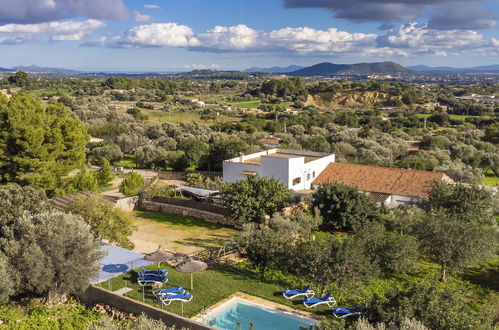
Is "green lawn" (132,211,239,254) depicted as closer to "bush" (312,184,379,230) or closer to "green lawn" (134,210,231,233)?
"green lawn" (134,210,231,233)

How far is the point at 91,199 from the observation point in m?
24.2

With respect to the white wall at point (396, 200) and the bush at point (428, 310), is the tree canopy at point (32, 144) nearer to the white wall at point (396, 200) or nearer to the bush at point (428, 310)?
the white wall at point (396, 200)

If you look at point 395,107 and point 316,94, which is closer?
point 395,107

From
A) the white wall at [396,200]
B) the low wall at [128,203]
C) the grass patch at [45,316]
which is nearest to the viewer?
the grass patch at [45,316]

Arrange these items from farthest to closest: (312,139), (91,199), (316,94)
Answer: (316,94) < (312,139) < (91,199)

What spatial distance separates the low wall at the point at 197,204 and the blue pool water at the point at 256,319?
12763 mm

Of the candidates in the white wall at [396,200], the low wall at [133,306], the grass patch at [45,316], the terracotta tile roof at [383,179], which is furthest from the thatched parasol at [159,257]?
the white wall at [396,200]

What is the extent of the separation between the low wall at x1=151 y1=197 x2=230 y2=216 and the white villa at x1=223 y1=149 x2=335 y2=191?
3815 millimetres

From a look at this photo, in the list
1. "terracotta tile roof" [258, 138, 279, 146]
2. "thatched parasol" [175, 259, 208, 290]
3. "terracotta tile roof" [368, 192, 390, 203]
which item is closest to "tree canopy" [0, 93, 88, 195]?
"thatched parasol" [175, 259, 208, 290]

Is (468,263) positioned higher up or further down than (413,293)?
further down

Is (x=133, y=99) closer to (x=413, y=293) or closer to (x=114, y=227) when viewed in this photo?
(x=114, y=227)

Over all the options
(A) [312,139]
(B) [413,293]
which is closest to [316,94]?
(A) [312,139]

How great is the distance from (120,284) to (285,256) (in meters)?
6.91

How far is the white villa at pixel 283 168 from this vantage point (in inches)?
1309
